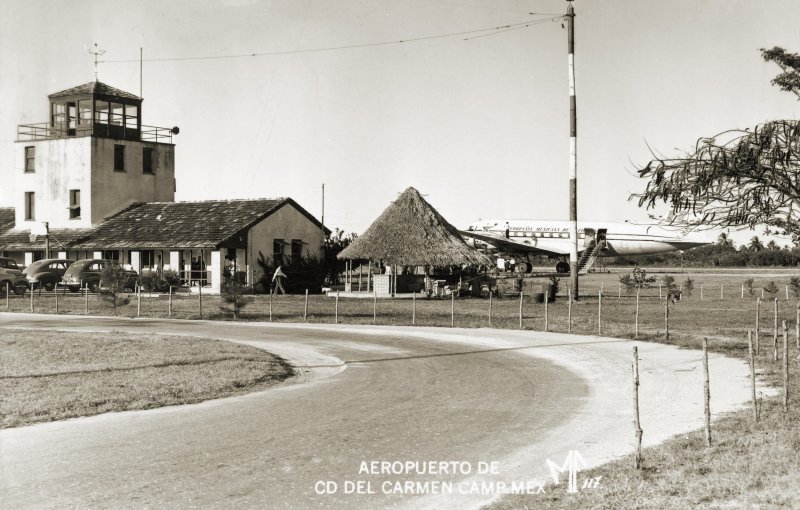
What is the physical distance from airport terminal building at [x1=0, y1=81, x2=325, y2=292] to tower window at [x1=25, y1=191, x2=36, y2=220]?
0.06 metres

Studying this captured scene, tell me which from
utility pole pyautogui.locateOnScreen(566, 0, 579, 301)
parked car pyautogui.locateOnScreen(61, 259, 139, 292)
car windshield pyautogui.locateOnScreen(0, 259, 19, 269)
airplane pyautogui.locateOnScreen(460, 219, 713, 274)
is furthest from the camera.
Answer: airplane pyautogui.locateOnScreen(460, 219, 713, 274)

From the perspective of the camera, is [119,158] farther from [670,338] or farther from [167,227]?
[670,338]

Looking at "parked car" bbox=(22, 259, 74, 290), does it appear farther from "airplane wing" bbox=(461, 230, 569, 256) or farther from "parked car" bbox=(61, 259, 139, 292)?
"airplane wing" bbox=(461, 230, 569, 256)

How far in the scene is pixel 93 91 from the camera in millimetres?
45250

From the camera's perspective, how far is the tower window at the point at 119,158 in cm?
4700

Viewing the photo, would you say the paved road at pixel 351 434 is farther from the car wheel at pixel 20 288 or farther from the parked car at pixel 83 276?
the car wheel at pixel 20 288

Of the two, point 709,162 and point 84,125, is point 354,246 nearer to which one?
point 84,125

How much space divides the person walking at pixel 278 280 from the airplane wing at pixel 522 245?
75.9 feet

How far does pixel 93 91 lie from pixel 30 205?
29.3 ft

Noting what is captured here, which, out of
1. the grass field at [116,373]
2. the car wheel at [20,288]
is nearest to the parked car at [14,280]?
the car wheel at [20,288]

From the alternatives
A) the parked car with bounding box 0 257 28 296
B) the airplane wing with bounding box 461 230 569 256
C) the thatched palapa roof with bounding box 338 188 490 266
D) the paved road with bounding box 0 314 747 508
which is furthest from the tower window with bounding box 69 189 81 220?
the paved road with bounding box 0 314 747 508

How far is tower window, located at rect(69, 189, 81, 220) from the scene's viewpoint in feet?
155

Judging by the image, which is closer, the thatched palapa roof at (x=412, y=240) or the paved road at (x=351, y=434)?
the paved road at (x=351, y=434)

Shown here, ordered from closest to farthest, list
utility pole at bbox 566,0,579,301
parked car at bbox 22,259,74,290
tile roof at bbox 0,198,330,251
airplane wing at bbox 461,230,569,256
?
utility pole at bbox 566,0,579,301, parked car at bbox 22,259,74,290, tile roof at bbox 0,198,330,251, airplane wing at bbox 461,230,569,256
